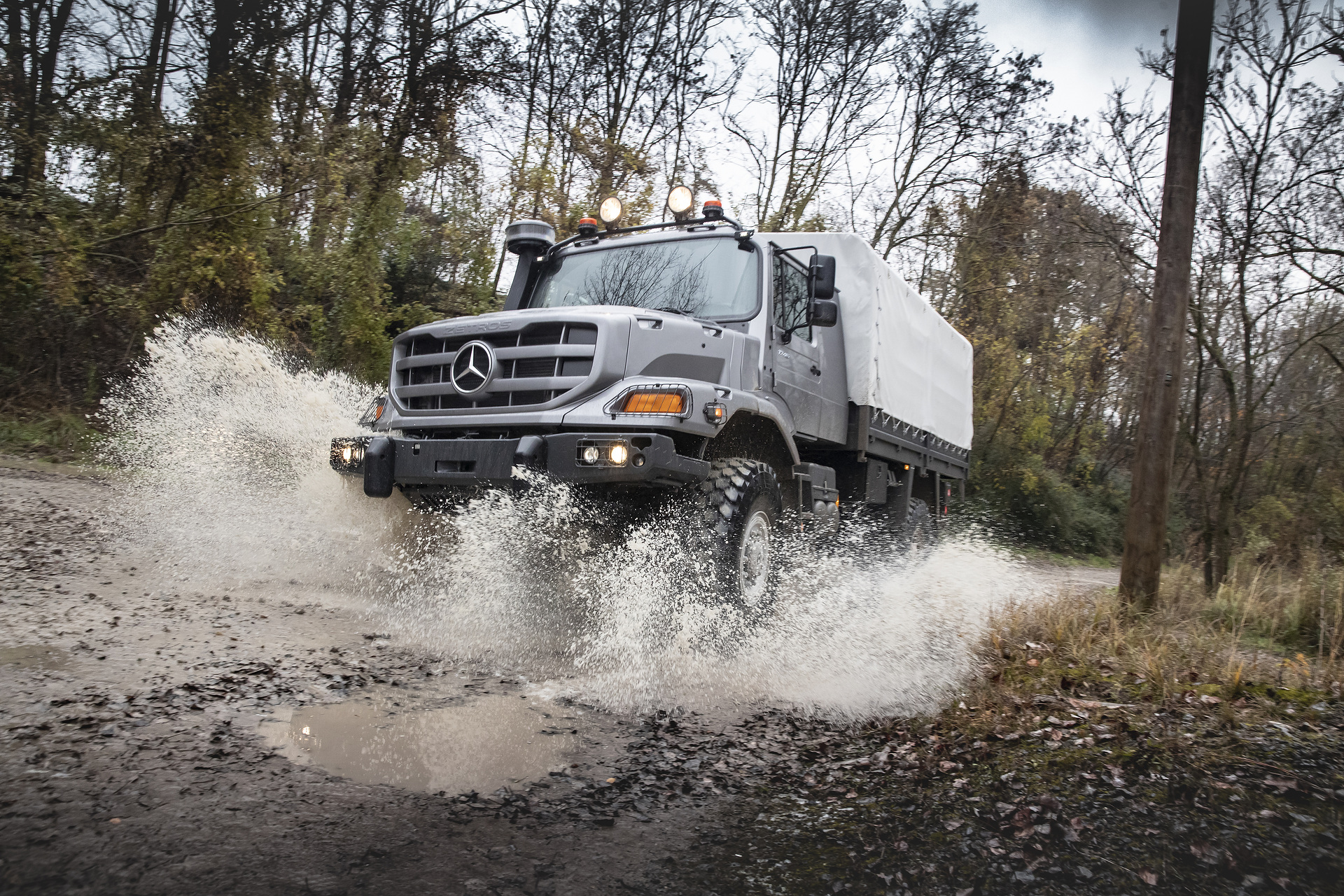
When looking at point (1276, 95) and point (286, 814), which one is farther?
point (1276, 95)

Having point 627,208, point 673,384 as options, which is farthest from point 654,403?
point 627,208

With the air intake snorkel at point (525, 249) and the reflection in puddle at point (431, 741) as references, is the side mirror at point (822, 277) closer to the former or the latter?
the air intake snorkel at point (525, 249)

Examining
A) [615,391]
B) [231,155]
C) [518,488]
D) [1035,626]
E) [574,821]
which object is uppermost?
[231,155]

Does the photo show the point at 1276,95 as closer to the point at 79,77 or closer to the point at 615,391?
the point at 615,391

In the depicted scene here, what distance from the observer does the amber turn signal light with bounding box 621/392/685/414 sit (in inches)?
213

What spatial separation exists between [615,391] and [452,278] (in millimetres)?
12796

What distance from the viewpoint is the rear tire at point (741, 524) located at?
554 centimetres

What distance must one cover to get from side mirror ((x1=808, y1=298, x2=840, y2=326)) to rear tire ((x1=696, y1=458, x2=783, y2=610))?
4.07ft

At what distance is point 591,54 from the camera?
722 inches

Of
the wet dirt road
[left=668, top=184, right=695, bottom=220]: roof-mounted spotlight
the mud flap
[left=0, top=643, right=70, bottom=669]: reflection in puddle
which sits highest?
[left=668, top=184, right=695, bottom=220]: roof-mounted spotlight

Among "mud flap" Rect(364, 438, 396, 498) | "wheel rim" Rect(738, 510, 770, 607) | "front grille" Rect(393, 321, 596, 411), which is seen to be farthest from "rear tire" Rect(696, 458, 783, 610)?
"mud flap" Rect(364, 438, 396, 498)

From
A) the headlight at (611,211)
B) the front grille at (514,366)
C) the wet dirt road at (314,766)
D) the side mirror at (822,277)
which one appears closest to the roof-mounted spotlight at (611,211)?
the headlight at (611,211)

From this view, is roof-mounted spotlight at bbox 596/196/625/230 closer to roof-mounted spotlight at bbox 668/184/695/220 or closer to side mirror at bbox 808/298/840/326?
roof-mounted spotlight at bbox 668/184/695/220

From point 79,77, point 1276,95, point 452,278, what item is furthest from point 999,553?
point 79,77
